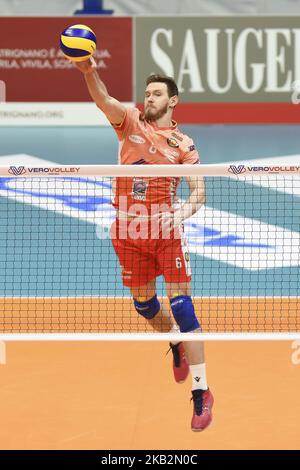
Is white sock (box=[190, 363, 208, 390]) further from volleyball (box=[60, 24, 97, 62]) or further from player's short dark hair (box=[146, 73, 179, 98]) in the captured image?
volleyball (box=[60, 24, 97, 62])

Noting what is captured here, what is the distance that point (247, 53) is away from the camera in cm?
2464

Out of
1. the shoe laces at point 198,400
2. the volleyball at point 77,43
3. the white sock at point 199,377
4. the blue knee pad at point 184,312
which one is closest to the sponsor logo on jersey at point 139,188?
the blue knee pad at point 184,312

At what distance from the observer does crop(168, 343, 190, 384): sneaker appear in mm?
9688

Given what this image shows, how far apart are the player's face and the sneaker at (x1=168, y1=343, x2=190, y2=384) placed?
215 centimetres

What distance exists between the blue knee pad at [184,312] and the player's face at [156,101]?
1.57 m

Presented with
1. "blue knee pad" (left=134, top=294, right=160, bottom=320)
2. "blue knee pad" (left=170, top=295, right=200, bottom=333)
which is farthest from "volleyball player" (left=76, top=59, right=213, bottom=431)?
"blue knee pad" (left=134, top=294, right=160, bottom=320)

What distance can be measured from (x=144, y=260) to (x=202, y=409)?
55.1 inches

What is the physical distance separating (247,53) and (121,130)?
16.3m

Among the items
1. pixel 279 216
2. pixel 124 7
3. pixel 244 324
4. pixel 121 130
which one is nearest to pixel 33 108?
pixel 124 7

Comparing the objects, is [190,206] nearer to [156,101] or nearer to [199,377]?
[156,101]

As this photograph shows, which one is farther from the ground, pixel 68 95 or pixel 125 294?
pixel 68 95

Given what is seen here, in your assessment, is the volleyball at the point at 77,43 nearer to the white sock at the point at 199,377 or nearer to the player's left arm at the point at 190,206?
the player's left arm at the point at 190,206

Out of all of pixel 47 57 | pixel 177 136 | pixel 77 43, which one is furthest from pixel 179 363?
pixel 47 57

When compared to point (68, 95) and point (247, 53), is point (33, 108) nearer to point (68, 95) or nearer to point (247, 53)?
point (68, 95)
